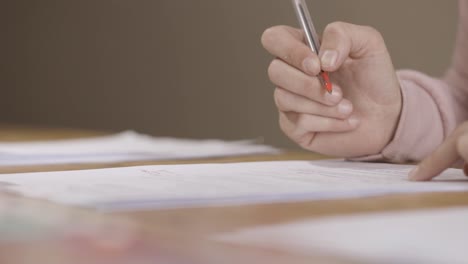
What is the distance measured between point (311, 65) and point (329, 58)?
0.07ft

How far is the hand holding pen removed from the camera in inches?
32.5

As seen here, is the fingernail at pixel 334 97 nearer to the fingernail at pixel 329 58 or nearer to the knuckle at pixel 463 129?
the fingernail at pixel 329 58

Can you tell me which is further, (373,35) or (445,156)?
(373,35)

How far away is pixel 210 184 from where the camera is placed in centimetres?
57

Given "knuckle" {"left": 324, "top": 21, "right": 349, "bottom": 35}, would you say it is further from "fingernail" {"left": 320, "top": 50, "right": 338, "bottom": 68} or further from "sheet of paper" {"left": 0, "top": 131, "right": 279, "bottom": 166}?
"sheet of paper" {"left": 0, "top": 131, "right": 279, "bottom": 166}

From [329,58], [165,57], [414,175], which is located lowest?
[414,175]

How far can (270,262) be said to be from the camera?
306 mm

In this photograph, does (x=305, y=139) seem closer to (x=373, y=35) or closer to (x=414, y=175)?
(x=373, y=35)

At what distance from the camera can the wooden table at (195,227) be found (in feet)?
1.06

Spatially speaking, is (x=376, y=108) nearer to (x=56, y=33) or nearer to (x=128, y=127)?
(x=128, y=127)

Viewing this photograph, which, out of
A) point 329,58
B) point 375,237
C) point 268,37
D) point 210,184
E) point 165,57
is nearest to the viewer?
point 375,237

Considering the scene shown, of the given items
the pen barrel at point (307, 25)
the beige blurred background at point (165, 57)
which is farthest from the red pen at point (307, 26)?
the beige blurred background at point (165, 57)

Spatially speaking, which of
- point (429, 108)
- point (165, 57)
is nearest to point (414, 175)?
point (429, 108)

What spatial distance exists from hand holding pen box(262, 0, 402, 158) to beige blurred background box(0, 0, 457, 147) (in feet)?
4.64
